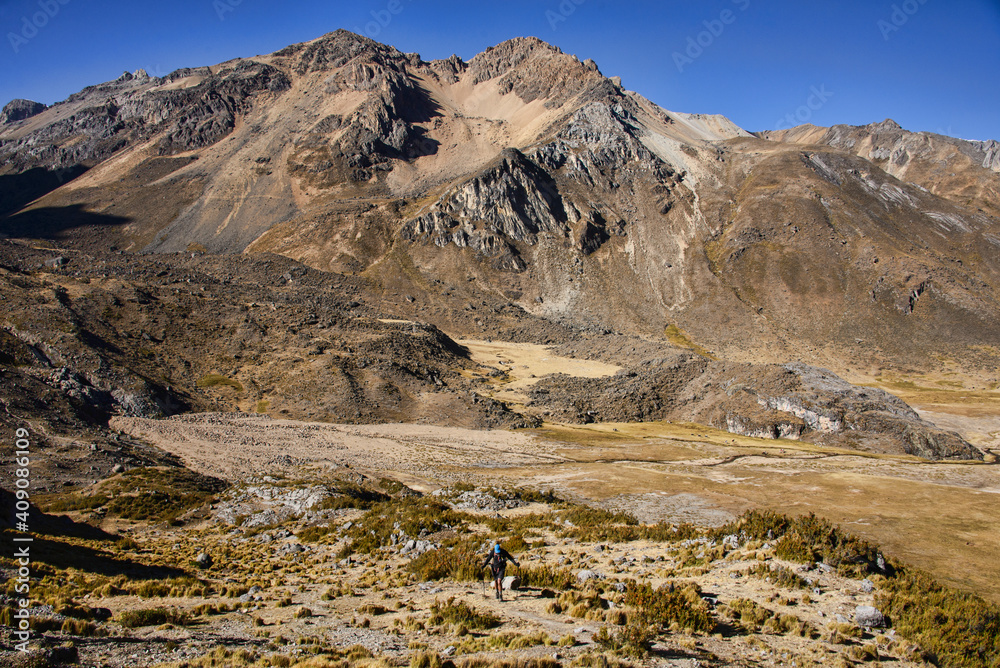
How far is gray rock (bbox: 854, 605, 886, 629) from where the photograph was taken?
13508 millimetres

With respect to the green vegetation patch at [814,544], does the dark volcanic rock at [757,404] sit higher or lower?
higher

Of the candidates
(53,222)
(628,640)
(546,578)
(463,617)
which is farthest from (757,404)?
(53,222)

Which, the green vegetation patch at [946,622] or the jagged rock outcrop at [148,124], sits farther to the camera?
the jagged rock outcrop at [148,124]

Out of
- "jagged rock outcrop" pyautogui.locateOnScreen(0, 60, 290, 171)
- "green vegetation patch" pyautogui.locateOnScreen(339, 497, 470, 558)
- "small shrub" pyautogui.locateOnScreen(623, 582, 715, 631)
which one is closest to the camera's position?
"small shrub" pyautogui.locateOnScreen(623, 582, 715, 631)

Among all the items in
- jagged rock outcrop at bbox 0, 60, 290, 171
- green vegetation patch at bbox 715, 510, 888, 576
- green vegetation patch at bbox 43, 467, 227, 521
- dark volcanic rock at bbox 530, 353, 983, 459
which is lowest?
green vegetation patch at bbox 43, 467, 227, 521

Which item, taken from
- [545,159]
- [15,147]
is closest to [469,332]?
[545,159]

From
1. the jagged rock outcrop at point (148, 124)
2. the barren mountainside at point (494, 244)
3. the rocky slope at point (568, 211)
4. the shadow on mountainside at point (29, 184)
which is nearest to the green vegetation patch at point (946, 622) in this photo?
the barren mountainside at point (494, 244)

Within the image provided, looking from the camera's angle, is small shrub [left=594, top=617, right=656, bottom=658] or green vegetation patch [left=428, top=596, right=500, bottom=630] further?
green vegetation patch [left=428, top=596, right=500, bottom=630]

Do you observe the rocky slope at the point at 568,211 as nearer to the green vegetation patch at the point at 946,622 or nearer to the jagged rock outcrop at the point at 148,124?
the jagged rock outcrop at the point at 148,124

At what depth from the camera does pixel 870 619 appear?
1352 centimetres

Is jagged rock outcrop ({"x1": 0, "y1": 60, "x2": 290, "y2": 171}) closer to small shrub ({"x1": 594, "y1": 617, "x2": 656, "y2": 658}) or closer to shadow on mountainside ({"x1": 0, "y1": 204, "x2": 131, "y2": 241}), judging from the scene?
shadow on mountainside ({"x1": 0, "y1": 204, "x2": 131, "y2": 241})

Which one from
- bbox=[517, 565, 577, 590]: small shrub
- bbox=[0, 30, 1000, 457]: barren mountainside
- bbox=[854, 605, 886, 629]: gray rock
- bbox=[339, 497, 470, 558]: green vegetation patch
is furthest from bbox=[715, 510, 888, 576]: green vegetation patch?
bbox=[0, 30, 1000, 457]: barren mountainside

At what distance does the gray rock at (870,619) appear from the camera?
44.3 ft

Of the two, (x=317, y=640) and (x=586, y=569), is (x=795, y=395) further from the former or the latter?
(x=317, y=640)
